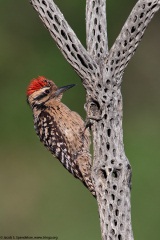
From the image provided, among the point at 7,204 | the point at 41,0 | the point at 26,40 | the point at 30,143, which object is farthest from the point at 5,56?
the point at 41,0

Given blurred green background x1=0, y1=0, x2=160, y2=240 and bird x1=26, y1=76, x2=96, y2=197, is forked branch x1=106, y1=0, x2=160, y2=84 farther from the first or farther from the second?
blurred green background x1=0, y1=0, x2=160, y2=240

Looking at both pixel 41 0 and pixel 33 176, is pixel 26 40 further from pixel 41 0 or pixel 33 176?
pixel 41 0

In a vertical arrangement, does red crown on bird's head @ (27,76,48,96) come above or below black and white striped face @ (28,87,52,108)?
above

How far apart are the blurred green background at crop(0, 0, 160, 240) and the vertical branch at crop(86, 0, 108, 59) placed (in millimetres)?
3752

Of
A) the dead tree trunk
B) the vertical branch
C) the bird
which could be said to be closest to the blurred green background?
the bird

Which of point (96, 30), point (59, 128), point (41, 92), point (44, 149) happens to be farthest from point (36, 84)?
point (44, 149)

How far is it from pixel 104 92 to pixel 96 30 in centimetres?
43

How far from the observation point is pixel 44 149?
10.3 meters

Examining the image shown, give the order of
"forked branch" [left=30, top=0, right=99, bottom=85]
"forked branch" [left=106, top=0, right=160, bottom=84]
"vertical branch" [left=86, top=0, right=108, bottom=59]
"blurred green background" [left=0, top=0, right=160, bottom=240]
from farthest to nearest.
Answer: "blurred green background" [left=0, top=0, right=160, bottom=240] → "vertical branch" [left=86, top=0, right=108, bottom=59] → "forked branch" [left=30, top=0, right=99, bottom=85] → "forked branch" [left=106, top=0, right=160, bottom=84]

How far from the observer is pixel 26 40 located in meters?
11.7

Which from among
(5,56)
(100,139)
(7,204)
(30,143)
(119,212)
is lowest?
(119,212)

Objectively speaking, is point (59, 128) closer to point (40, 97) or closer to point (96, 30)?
point (40, 97)

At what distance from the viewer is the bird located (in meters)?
5.97

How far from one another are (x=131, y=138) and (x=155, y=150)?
483 mm
